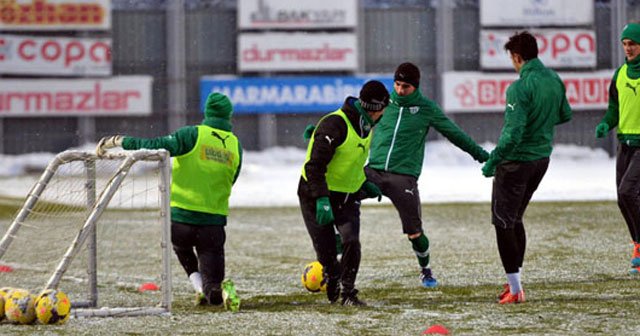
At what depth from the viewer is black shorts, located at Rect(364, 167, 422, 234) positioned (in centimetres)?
912

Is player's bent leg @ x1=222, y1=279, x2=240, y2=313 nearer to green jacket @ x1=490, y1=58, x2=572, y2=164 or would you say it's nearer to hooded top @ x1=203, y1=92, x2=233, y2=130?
hooded top @ x1=203, y1=92, x2=233, y2=130

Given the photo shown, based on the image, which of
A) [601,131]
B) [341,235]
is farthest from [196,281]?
[601,131]

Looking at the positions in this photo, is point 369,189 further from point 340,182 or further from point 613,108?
point 613,108

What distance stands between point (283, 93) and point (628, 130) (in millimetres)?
24572

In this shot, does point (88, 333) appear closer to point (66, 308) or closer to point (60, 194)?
point (66, 308)

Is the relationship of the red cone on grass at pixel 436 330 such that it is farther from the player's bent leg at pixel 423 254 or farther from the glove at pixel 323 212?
the player's bent leg at pixel 423 254

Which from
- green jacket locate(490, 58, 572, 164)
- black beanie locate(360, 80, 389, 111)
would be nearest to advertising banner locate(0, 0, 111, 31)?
black beanie locate(360, 80, 389, 111)

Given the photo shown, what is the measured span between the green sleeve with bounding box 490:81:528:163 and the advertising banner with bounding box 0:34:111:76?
90.1ft

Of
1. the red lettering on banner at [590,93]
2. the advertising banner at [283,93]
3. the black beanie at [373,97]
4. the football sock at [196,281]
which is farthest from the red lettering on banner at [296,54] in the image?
the black beanie at [373,97]

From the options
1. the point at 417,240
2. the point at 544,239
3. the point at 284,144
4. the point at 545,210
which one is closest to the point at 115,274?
the point at 417,240

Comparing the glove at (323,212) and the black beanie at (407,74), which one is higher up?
the black beanie at (407,74)

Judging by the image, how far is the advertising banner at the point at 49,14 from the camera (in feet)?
111

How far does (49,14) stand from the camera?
111ft

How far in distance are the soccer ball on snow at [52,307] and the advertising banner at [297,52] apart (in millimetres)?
26732
